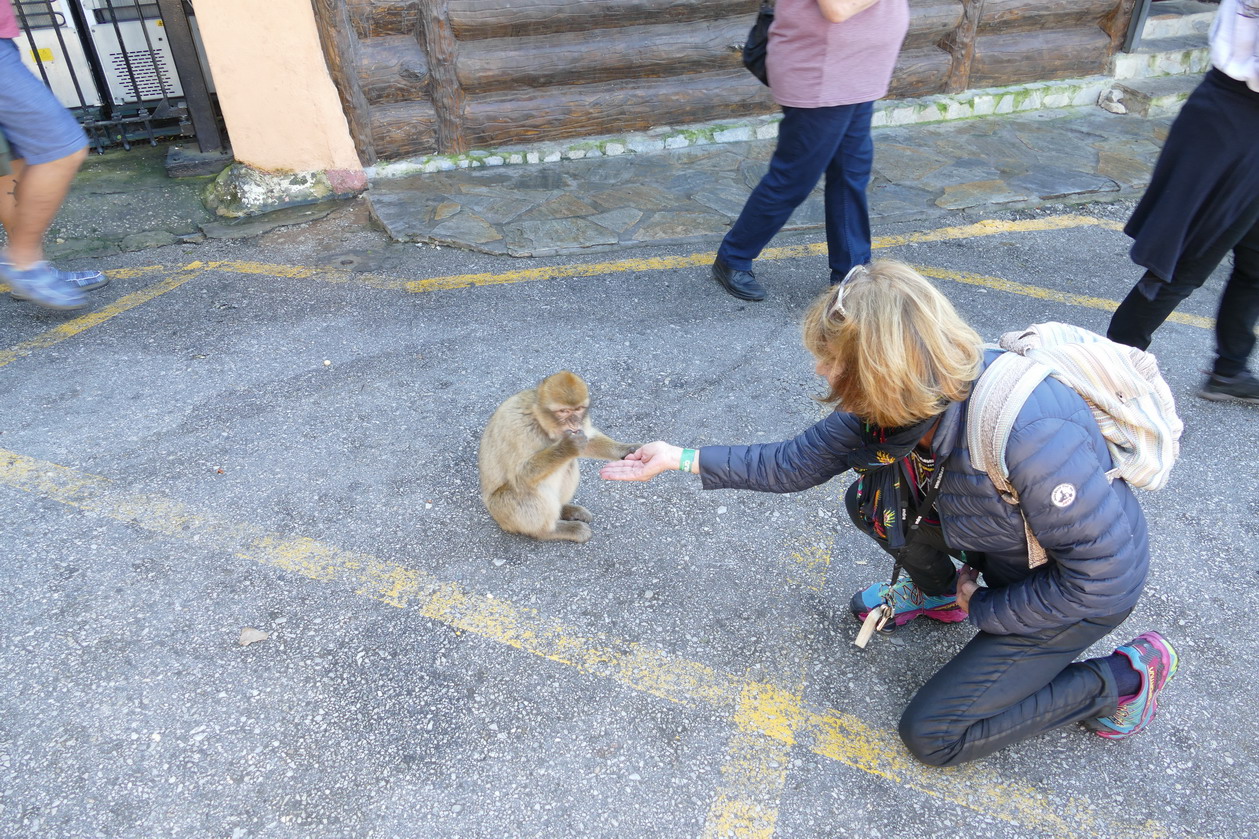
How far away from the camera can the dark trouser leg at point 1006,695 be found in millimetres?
2309

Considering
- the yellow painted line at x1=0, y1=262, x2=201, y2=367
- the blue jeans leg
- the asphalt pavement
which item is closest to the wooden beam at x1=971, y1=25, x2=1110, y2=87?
the asphalt pavement

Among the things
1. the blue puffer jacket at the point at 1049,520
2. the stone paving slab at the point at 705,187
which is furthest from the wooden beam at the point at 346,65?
the blue puffer jacket at the point at 1049,520

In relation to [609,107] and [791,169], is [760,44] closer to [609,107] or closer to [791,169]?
[791,169]

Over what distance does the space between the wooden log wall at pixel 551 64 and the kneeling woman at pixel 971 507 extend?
4.41 meters

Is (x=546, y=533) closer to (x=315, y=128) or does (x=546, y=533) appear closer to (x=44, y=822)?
(x=44, y=822)

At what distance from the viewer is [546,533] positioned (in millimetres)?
3160

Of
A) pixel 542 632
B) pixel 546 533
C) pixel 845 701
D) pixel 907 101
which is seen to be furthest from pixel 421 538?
pixel 907 101

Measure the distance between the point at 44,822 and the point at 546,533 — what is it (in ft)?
5.52

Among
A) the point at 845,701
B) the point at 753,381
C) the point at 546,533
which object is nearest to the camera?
the point at 845,701

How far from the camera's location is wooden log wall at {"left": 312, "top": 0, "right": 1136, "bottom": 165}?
19.3 ft

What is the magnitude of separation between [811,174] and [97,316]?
3984 mm

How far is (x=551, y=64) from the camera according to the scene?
624 centimetres

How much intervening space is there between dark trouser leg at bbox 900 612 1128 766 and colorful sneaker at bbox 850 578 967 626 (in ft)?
1.35

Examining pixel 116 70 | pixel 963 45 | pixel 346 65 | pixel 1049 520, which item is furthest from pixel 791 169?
pixel 116 70
